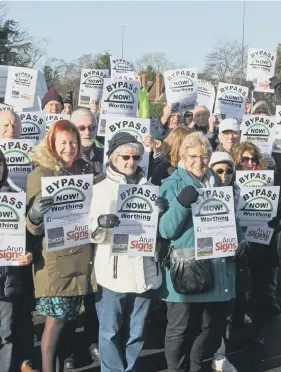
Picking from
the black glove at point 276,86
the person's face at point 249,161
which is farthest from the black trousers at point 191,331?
the black glove at point 276,86

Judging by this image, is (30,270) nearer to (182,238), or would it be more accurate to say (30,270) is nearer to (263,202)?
(182,238)

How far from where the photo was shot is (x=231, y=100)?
907 cm

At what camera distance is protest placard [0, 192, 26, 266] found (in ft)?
14.2

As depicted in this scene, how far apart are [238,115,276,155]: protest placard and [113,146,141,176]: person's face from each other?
281 centimetres

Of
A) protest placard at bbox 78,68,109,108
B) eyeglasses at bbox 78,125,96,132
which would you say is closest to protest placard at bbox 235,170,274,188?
eyeglasses at bbox 78,125,96,132

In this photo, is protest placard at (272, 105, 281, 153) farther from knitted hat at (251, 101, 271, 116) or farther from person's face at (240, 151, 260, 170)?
person's face at (240, 151, 260, 170)

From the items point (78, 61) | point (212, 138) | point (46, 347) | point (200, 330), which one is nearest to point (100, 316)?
point (46, 347)

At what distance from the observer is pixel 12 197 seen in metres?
4.33

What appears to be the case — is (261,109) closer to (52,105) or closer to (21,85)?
(52,105)

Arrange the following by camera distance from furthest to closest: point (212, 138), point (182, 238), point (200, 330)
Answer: point (212, 138), point (200, 330), point (182, 238)

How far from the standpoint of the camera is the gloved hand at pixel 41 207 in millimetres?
4215

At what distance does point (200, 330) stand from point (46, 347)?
115 cm

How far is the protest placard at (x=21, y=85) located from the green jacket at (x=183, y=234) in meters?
3.93

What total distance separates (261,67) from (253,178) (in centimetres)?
472
